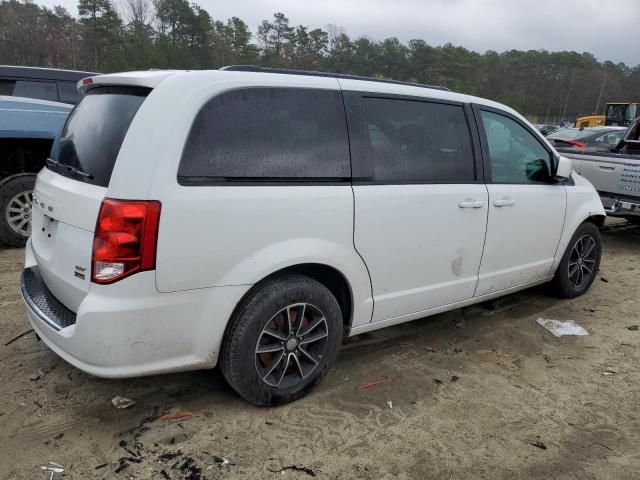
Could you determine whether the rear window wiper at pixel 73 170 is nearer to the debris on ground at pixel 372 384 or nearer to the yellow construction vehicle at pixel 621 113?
the debris on ground at pixel 372 384

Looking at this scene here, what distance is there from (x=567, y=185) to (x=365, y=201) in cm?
246

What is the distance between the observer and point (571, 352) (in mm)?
3854

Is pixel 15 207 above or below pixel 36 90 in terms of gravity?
below

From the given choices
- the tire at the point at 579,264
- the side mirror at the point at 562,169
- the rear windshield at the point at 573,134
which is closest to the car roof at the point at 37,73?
the side mirror at the point at 562,169

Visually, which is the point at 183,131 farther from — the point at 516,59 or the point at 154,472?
the point at 516,59

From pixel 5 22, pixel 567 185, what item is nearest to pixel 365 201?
pixel 567 185

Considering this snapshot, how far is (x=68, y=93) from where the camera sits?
6.62 meters

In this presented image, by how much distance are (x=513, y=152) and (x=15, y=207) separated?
5.14m

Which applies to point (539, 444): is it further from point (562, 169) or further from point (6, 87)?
point (6, 87)

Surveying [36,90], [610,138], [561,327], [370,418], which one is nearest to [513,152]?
[561,327]

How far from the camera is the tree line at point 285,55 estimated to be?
44.4 metres

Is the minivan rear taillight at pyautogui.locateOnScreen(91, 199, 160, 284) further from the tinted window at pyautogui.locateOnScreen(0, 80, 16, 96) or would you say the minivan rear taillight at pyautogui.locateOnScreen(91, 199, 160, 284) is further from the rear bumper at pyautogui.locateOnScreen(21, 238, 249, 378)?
the tinted window at pyautogui.locateOnScreen(0, 80, 16, 96)

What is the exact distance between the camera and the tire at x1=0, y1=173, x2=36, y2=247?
5.53 metres

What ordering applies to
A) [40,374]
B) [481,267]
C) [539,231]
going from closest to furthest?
[40,374]
[481,267]
[539,231]
